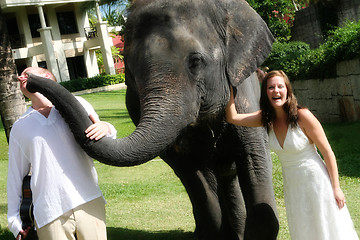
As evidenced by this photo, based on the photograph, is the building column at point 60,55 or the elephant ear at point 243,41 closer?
the elephant ear at point 243,41

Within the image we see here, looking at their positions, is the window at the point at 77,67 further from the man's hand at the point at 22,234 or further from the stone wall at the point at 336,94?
the man's hand at the point at 22,234

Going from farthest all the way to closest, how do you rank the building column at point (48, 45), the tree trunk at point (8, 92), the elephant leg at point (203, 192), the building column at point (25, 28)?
the building column at point (25, 28) < the building column at point (48, 45) < the tree trunk at point (8, 92) < the elephant leg at point (203, 192)

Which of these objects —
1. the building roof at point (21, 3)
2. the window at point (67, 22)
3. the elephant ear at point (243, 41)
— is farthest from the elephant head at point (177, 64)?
the window at point (67, 22)

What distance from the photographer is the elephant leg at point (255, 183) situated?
4191 mm

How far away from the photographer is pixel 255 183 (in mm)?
4273

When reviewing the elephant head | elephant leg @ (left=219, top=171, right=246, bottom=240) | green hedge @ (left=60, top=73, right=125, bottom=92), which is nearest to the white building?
green hedge @ (left=60, top=73, right=125, bottom=92)

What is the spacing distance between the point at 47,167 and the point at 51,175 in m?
0.06

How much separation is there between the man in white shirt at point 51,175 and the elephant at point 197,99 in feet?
0.91

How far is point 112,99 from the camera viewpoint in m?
25.0

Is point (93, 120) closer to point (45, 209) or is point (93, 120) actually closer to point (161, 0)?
point (45, 209)

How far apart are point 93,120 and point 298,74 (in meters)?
10.6

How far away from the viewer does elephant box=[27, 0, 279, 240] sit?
10.4ft

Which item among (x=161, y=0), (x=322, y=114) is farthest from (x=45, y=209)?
(x=322, y=114)

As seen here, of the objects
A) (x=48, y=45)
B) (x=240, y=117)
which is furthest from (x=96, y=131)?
(x=48, y=45)
